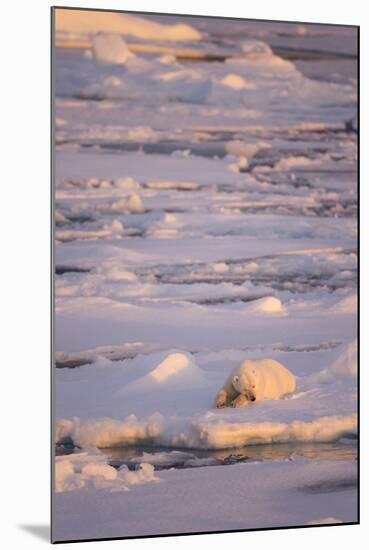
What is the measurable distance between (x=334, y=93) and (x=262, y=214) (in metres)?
0.78

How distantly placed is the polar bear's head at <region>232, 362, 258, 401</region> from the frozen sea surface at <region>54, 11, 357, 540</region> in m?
0.07

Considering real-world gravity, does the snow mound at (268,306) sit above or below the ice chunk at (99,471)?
above

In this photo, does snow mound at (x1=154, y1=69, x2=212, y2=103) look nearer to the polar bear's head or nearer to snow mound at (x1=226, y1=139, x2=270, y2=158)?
snow mound at (x1=226, y1=139, x2=270, y2=158)

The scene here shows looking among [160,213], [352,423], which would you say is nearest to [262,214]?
[160,213]

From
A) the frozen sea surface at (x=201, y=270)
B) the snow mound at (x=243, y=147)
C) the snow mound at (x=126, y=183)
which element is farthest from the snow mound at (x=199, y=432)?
the snow mound at (x=243, y=147)

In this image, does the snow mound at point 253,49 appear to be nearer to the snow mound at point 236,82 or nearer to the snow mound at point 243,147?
the snow mound at point 236,82

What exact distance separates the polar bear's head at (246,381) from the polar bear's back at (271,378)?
0.01m

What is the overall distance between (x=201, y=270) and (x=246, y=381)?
2.00 ft

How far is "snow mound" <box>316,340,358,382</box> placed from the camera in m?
8.41

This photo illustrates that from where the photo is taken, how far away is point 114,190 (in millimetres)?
8125

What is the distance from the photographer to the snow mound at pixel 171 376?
810 cm

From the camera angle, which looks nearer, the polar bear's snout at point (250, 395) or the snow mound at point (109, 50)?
the snow mound at point (109, 50)

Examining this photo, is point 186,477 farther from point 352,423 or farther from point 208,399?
point 352,423

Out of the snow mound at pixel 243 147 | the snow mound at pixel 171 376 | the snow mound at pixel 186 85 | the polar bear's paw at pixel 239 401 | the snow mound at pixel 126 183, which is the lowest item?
the polar bear's paw at pixel 239 401
